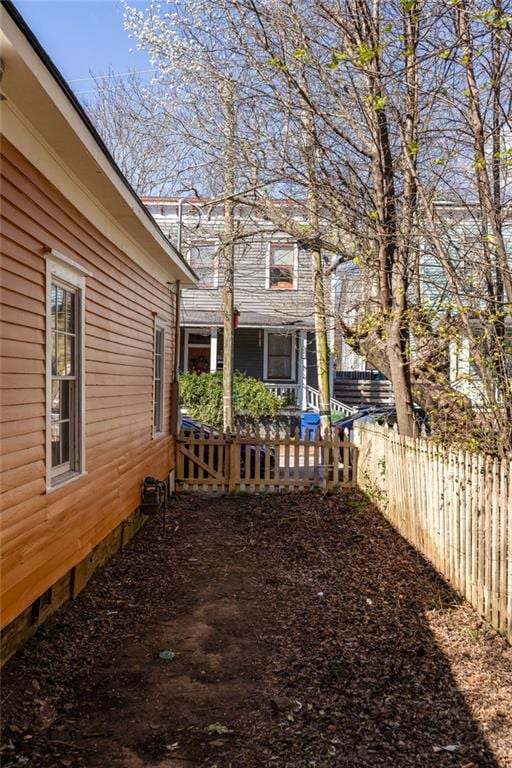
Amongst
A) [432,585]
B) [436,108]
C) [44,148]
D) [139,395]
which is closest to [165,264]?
[139,395]

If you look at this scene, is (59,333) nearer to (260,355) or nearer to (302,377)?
(302,377)

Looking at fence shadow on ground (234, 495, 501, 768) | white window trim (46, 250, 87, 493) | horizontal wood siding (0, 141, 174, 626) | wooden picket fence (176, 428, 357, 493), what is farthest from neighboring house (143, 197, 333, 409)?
white window trim (46, 250, 87, 493)

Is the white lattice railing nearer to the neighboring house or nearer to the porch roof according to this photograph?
the neighboring house

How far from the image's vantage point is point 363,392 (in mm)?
21969

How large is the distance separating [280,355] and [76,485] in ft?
51.8

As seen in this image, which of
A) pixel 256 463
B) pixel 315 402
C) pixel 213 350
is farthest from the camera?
pixel 315 402

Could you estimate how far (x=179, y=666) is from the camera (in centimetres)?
424

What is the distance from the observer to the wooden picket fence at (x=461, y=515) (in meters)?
4.66

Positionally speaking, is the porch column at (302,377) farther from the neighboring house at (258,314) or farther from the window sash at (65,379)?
the window sash at (65,379)

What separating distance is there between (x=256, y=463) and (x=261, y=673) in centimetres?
683

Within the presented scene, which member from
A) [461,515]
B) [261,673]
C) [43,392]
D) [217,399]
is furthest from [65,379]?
[217,399]

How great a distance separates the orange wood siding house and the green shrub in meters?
9.91

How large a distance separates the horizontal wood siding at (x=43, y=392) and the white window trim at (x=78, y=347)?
3.0 inches

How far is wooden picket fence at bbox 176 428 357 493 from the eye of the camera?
1095 centimetres
